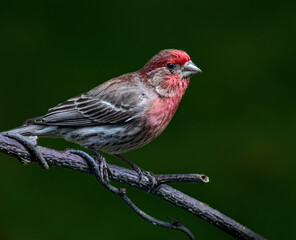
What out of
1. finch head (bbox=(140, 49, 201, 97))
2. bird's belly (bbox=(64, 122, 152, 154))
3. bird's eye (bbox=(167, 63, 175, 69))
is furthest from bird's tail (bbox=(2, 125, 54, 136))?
bird's eye (bbox=(167, 63, 175, 69))

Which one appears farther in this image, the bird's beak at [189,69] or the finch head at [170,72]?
the finch head at [170,72]

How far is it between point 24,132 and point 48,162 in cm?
100

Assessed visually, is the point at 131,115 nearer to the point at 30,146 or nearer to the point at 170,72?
the point at 170,72

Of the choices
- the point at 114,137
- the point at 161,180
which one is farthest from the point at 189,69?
the point at 161,180

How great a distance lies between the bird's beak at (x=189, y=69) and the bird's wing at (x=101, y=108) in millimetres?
334

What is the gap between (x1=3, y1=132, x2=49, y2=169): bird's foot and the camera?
5.12ft

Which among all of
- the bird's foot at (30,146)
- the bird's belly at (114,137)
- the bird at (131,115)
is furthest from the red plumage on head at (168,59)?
the bird's foot at (30,146)

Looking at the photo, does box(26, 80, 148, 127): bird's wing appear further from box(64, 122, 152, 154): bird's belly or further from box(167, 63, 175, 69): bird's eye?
box(167, 63, 175, 69): bird's eye

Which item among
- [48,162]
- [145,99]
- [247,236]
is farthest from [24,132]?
[247,236]

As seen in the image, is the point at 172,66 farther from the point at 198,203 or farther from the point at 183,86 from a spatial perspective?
the point at 198,203

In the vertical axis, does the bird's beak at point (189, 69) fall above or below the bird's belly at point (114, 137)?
above

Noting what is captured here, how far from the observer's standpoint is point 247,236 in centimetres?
172

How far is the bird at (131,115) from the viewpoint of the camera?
261 centimetres

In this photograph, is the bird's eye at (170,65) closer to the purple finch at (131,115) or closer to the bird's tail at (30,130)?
the purple finch at (131,115)
